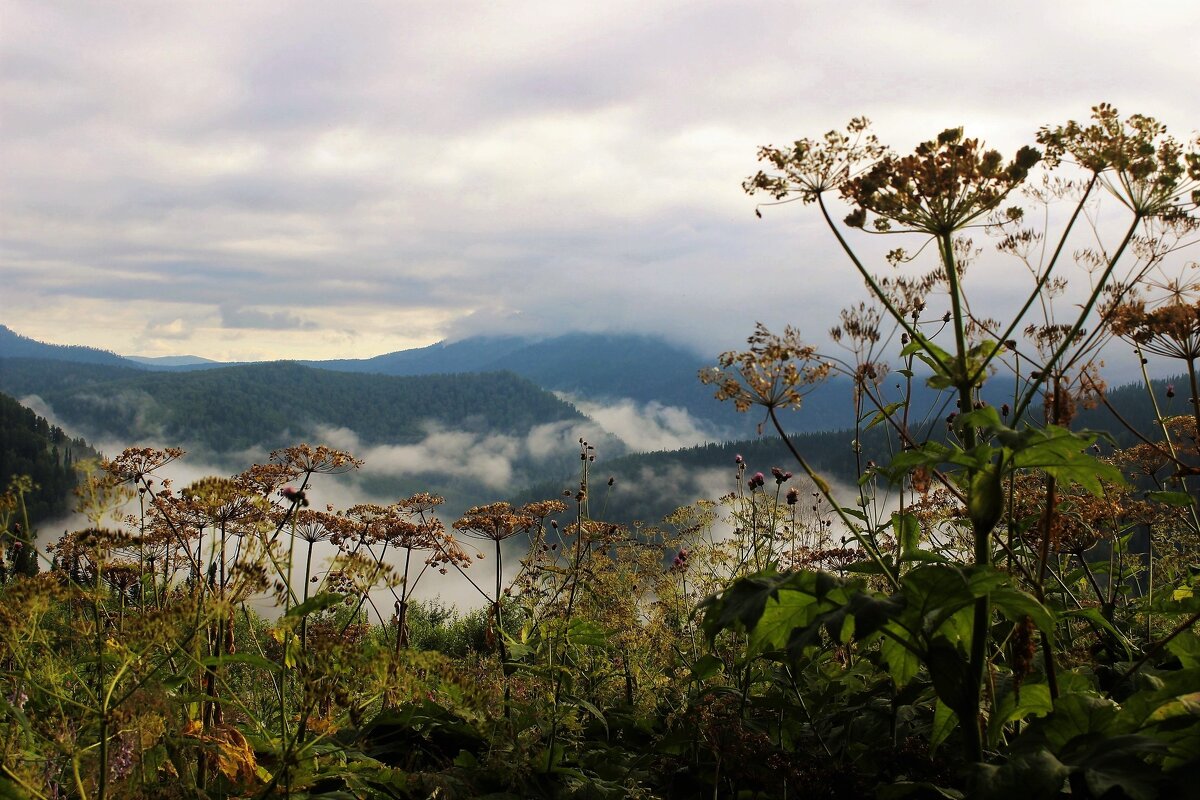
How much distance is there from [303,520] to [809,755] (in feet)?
13.6

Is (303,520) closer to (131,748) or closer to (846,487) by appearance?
(131,748)

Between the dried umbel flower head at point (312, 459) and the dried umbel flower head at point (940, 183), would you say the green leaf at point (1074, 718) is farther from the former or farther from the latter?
the dried umbel flower head at point (312, 459)

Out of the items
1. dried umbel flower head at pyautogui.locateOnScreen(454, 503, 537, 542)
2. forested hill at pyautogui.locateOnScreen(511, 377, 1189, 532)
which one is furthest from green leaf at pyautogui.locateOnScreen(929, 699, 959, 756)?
forested hill at pyautogui.locateOnScreen(511, 377, 1189, 532)

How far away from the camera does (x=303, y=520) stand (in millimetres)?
6098

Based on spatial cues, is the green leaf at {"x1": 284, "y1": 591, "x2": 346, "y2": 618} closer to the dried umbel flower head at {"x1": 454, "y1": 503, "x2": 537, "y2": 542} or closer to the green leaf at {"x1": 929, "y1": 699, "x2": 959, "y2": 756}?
the green leaf at {"x1": 929, "y1": 699, "x2": 959, "y2": 756}

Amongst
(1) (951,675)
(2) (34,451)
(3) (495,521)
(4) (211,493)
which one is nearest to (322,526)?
(3) (495,521)

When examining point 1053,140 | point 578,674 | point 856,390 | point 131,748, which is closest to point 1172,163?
point 1053,140

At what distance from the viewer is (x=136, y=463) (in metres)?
5.46

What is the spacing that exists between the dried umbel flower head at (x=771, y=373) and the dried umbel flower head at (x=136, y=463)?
13.0 feet

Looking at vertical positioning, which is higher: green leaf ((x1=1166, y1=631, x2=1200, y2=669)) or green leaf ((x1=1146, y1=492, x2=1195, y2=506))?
green leaf ((x1=1146, y1=492, x2=1195, y2=506))

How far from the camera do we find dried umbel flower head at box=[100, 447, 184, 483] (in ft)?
16.9

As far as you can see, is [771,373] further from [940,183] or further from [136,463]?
[136,463]

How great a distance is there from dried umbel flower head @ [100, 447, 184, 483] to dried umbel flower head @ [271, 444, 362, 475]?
2.68 ft

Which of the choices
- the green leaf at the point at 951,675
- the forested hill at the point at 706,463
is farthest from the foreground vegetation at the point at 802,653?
the forested hill at the point at 706,463
